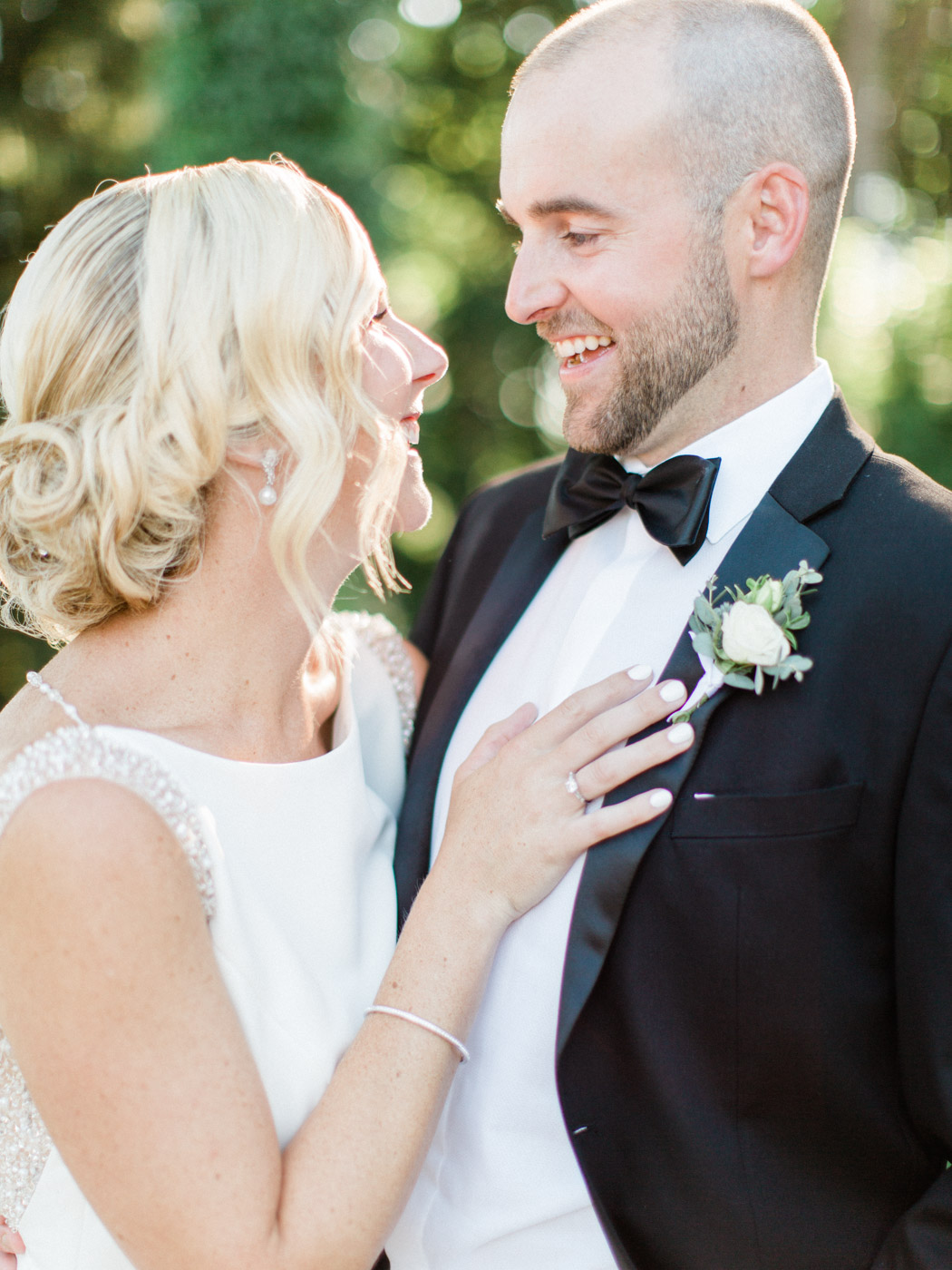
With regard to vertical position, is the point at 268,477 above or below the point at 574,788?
above

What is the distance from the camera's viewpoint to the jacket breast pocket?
1.74m

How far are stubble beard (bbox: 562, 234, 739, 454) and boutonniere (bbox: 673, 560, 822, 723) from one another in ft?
1.69

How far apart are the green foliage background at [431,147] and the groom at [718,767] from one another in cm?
169

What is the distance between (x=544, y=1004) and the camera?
1.90 meters

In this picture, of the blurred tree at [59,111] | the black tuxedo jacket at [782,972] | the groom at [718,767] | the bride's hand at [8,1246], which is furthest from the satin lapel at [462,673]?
the blurred tree at [59,111]

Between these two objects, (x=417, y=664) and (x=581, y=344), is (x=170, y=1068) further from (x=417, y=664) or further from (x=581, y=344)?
(x=581, y=344)

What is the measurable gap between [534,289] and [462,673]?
33.0 inches

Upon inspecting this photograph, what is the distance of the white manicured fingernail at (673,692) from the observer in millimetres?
1822

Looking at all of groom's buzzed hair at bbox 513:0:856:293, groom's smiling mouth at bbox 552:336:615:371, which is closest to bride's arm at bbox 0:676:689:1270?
groom's smiling mouth at bbox 552:336:615:371

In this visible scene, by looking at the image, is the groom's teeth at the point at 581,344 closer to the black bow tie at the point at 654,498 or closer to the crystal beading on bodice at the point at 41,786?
the black bow tie at the point at 654,498

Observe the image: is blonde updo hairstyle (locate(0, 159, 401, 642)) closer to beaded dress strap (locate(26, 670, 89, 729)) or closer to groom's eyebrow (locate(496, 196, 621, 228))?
beaded dress strap (locate(26, 670, 89, 729))

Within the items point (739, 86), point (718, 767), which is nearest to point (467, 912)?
point (718, 767)

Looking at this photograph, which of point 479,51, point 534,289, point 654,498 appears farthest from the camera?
point 479,51

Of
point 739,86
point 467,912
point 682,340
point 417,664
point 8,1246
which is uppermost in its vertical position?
point 739,86
